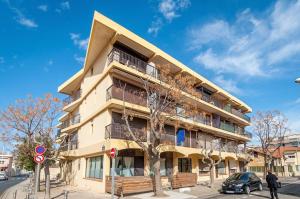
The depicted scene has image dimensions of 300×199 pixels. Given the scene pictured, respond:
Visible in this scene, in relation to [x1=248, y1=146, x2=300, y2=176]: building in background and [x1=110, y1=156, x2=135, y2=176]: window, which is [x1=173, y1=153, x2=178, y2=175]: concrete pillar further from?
[x1=248, y1=146, x2=300, y2=176]: building in background

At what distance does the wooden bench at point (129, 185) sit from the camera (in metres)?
16.6

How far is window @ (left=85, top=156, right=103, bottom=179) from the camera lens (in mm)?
20625

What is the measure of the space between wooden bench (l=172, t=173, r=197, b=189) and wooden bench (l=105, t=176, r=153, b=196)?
3.29 metres

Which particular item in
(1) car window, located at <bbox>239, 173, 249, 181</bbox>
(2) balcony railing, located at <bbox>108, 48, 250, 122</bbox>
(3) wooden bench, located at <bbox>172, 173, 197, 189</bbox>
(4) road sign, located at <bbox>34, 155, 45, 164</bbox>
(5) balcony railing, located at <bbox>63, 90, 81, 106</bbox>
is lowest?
(3) wooden bench, located at <bbox>172, 173, 197, 189</bbox>

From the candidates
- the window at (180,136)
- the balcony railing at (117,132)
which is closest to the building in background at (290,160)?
the window at (180,136)

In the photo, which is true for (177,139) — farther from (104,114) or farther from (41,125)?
(41,125)

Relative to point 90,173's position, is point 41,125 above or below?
above

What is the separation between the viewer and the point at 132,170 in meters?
20.5

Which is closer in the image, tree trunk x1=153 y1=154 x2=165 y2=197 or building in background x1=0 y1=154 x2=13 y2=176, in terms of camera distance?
tree trunk x1=153 y1=154 x2=165 y2=197

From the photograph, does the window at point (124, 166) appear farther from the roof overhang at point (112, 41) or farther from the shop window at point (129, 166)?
the roof overhang at point (112, 41)

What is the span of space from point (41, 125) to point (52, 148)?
8.25ft

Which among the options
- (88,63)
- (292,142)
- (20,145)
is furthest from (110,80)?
(292,142)

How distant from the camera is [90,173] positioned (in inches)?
904

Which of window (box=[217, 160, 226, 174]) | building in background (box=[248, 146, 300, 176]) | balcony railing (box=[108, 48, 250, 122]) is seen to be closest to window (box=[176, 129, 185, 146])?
balcony railing (box=[108, 48, 250, 122])
